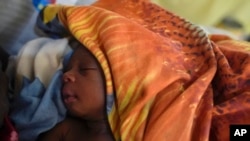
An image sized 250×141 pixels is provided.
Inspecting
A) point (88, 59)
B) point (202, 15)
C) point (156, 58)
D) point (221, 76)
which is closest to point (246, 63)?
point (221, 76)

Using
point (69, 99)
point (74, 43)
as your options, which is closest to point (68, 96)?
point (69, 99)

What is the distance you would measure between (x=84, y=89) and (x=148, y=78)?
0.39ft

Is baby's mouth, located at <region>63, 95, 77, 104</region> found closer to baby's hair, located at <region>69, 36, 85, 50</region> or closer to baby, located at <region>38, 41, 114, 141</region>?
baby, located at <region>38, 41, 114, 141</region>

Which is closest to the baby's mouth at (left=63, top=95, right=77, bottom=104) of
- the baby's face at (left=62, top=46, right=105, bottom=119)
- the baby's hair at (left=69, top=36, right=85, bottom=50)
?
the baby's face at (left=62, top=46, right=105, bottom=119)

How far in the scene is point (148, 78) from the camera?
71 centimetres

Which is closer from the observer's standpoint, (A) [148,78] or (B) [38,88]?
(A) [148,78]

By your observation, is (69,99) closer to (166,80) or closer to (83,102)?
(83,102)

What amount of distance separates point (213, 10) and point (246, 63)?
44cm

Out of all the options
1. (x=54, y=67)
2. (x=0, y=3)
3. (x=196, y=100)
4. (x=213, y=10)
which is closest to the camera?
(x=196, y=100)

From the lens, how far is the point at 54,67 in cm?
85

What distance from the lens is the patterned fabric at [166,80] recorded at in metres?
0.71

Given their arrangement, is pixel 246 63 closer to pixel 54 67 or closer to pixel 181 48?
pixel 181 48

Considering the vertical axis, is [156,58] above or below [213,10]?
above

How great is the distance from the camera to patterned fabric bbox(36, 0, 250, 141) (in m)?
0.71
